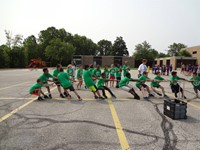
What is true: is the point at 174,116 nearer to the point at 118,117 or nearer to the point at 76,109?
the point at 118,117

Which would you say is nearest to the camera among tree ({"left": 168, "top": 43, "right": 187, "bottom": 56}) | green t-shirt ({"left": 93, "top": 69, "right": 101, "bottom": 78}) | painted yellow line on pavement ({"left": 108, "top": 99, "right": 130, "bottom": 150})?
painted yellow line on pavement ({"left": 108, "top": 99, "right": 130, "bottom": 150})

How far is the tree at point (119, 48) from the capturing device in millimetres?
110438

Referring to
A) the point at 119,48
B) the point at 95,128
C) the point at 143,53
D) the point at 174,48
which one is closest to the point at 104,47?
the point at 119,48

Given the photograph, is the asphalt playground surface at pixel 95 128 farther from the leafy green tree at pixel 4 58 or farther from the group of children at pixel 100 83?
the leafy green tree at pixel 4 58

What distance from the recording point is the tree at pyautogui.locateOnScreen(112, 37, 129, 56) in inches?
4348

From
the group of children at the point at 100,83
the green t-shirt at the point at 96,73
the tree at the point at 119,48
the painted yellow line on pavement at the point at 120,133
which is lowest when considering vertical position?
the painted yellow line on pavement at the point at 120,133

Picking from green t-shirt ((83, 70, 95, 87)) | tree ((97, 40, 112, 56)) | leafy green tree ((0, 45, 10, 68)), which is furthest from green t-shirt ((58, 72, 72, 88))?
tree ((97, 40, 112, 56))

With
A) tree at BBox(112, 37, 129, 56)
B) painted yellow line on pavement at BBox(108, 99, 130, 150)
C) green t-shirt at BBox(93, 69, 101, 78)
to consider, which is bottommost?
painted yellow line on pavement at BBox(108, 99, 130, 150)

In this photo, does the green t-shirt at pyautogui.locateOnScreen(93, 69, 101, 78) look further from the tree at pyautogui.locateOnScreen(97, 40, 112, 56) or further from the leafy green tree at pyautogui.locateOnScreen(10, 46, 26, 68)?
the tree at pyautogui.locateOnScreen(97, 40, 112, 56)

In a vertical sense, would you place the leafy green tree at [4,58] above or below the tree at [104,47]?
below

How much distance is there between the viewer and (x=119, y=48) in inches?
4400

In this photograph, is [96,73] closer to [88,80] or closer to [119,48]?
[88,80]

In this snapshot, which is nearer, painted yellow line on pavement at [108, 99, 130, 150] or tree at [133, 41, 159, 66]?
painted yellow line on pavement at [108, 99, 130, 150]

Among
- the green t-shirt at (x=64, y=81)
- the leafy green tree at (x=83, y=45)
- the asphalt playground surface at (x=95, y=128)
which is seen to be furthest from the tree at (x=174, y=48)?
the asphalt playground surface at (x=95, y=128)
